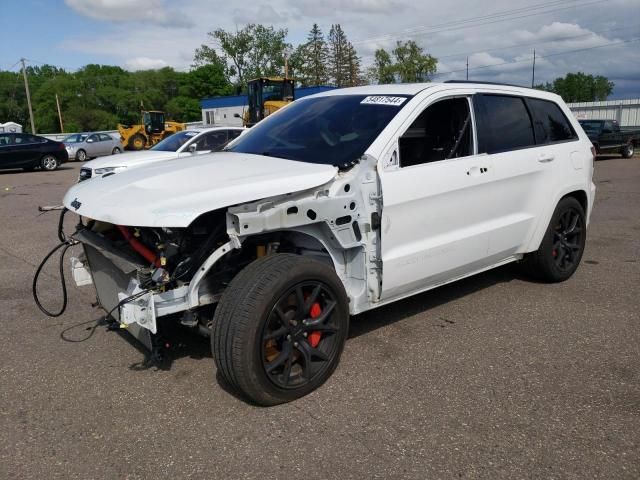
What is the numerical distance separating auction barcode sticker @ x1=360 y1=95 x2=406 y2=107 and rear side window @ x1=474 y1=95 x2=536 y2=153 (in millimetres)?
808

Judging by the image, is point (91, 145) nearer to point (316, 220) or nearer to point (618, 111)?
point (316, 220)

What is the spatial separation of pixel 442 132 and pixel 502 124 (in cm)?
56

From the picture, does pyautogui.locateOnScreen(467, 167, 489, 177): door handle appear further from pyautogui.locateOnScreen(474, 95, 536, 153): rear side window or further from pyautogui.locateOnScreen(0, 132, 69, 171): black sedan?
pyautogui.locateOnScreen(0, 132, 69, 171): black sedan

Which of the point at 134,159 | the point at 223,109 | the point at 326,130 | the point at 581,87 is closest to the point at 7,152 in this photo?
the point at 134,159

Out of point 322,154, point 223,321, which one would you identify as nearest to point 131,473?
point 223,321

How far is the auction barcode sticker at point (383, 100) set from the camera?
4055 mm

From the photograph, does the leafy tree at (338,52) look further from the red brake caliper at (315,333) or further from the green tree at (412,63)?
the red brake caliper at (315,333)

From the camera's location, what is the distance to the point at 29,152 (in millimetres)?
21188

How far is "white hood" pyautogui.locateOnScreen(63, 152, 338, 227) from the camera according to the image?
3.01 m

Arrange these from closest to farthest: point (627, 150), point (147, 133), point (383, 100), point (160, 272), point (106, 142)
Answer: point (160, 272) < point (383, 100) < point (627, 150) < point (147, 133) < point (106, 142)

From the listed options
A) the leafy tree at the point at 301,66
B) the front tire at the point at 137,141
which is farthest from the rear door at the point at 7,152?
the leafy tree at the point at 301,66

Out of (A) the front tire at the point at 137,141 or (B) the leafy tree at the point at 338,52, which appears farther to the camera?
(B) the leafy tree at the point at 338,52

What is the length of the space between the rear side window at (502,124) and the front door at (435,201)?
0.43ft

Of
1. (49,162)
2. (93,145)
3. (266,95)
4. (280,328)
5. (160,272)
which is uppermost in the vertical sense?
(266,95)
